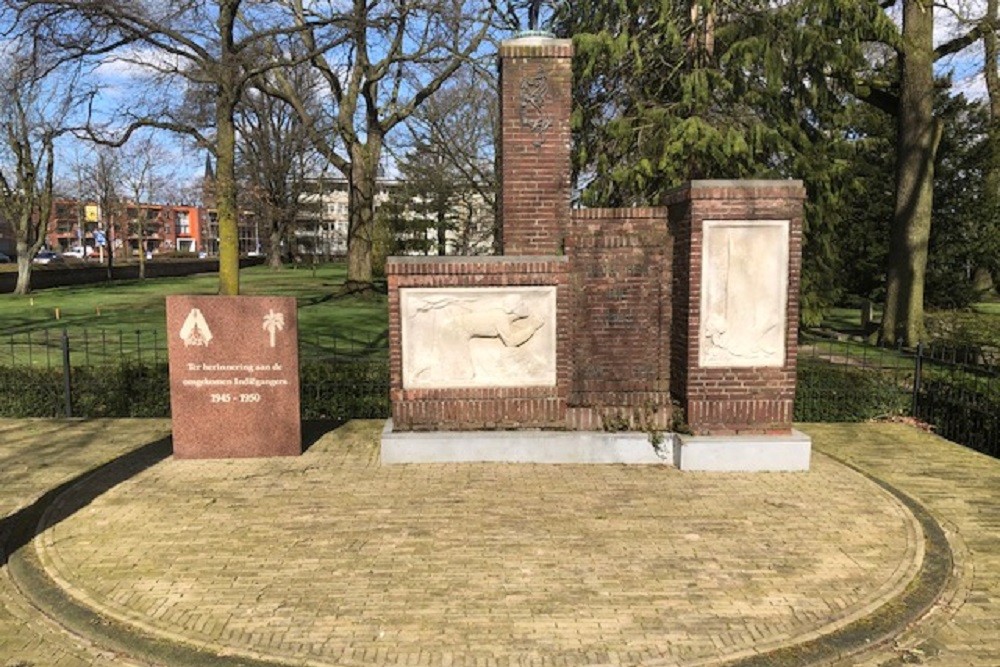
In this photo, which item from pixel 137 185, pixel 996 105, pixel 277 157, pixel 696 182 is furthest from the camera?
pixel 137 185

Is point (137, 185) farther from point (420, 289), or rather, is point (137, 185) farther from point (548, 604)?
point (548, 604)

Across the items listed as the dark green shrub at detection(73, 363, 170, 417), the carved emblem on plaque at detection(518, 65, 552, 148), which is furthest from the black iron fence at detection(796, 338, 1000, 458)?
the dark green shrub at detection(73, 363, 170, 417)

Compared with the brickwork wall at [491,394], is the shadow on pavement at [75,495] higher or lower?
lower

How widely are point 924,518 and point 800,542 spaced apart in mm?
1508

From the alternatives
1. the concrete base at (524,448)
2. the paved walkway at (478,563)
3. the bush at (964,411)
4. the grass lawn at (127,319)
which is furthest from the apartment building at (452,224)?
the paved walkway at (478,563)

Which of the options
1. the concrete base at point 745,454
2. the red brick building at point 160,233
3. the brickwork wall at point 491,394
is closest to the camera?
the concrete base at point 745,454

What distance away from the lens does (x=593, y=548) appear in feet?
18.4

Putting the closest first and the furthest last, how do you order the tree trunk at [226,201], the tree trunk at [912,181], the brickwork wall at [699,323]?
the brickwork wall at [699,323] < the tree trunk at [226,201] < the tree trunk at [912,181]

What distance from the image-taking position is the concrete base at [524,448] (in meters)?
7.93

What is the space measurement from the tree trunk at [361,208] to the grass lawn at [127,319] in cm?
107

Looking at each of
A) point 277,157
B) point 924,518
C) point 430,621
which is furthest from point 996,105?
point 277,157

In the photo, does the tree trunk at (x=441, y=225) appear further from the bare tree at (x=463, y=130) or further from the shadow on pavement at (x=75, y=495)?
the shadow on pavement at (x=75, y=495)

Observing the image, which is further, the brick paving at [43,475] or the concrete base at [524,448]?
the concrete base at [524,448]

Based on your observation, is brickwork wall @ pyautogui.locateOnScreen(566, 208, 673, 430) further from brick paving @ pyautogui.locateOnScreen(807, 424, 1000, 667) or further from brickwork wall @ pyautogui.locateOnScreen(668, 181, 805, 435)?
brick paving @ pyautogui.locateOnScreen(807, 424, 1000, 667)
